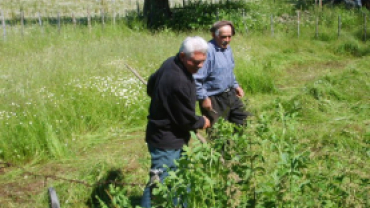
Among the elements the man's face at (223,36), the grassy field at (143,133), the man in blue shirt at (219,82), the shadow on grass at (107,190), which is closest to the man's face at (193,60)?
the grassy field at (143,133)

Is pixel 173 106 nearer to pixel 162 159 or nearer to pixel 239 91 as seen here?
pixel 162 159

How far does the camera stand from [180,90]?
148 inches

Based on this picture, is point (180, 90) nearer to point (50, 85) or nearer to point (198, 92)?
point (198, 92)

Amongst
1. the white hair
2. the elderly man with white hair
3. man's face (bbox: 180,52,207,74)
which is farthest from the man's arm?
the white hair

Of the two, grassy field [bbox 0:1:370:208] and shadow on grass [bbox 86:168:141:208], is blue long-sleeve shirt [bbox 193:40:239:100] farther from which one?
shadow on grass [bbox 86:168:141:208]

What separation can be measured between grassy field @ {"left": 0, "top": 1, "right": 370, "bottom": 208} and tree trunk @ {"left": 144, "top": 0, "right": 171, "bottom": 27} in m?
5.36

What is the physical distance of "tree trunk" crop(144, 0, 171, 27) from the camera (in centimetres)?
1692

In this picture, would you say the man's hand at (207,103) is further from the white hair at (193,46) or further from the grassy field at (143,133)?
the white hair at (193,46)

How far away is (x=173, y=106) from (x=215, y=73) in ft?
4.52

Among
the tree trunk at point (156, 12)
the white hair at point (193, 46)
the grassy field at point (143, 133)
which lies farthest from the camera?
the tree trunk at point (156, 12)

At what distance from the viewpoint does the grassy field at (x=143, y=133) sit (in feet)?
10.7

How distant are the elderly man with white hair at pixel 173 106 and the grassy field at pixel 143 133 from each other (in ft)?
1.17

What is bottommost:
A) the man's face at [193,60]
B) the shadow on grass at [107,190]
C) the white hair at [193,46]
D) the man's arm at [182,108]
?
the shadow on grass at [107,190]

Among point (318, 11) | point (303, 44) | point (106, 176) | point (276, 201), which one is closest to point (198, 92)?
point (106, 176)
